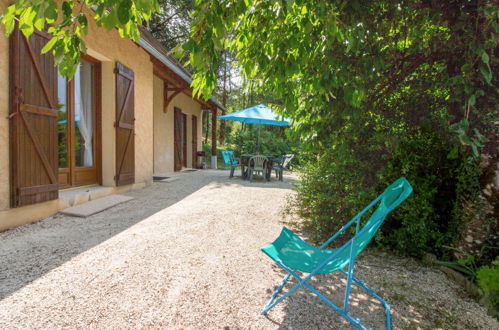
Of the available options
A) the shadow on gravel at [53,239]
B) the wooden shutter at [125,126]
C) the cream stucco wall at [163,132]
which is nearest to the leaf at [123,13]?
the shadow on gravel at [53,239]

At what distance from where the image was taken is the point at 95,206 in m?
4.25

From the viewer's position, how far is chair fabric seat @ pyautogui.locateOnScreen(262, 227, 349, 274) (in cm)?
168

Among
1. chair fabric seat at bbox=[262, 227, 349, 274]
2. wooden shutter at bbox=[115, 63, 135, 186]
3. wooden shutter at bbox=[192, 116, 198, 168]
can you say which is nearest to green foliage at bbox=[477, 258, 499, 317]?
chair fabric seat at bbox=[262, 227, 349, 274]

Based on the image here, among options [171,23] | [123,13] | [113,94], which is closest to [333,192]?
[123,13]

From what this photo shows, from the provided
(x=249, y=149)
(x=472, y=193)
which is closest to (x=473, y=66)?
(x=472, y=193)

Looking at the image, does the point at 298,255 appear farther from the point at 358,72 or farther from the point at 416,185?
the point at 358,72

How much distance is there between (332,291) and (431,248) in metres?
1.20

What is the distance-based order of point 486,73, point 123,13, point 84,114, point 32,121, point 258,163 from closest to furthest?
point 123,13 < point 486,73 < point 32,121 < point 84,114 < point 258,163

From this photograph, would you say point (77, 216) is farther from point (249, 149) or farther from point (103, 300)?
point (249, 149)

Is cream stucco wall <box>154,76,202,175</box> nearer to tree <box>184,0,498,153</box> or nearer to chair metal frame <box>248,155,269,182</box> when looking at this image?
chair metal frame <box>248,155,269,182</box>

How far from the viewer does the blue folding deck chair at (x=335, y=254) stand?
155cm

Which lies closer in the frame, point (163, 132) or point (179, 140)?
point (163, 132)

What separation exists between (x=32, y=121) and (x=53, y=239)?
143 centimetres

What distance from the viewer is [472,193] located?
227cm
